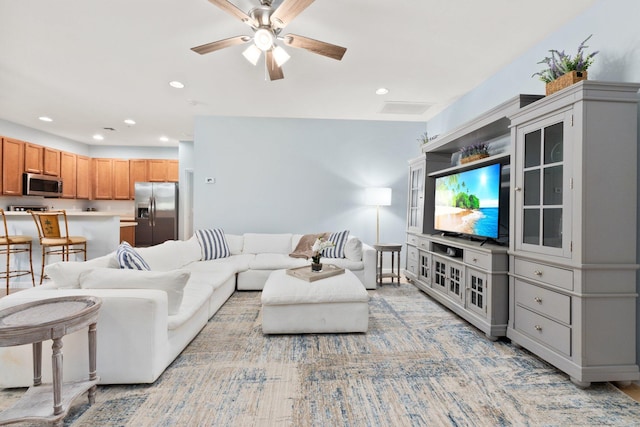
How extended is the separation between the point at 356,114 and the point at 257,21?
9.07ft

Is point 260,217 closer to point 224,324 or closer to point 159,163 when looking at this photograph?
point 224,324

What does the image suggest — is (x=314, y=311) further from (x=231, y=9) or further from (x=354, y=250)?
(x=231, y=9)

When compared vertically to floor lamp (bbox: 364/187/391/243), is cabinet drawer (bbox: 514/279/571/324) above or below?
below

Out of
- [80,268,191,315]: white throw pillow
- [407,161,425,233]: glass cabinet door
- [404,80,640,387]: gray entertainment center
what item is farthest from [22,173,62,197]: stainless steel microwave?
[404,80,640,387]: gray entertainment center

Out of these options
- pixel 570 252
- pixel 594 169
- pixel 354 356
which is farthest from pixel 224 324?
pixel 594 169

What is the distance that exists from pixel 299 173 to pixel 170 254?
2.40 metres

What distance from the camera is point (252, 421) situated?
4.85 feet

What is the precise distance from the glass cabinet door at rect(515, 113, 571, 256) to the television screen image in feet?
1.28

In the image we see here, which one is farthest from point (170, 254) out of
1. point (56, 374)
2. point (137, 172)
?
point (137, 172)

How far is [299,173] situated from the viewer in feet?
16.0

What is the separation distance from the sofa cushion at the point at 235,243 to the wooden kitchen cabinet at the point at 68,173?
176 inches

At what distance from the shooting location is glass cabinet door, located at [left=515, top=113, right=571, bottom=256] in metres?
1.88

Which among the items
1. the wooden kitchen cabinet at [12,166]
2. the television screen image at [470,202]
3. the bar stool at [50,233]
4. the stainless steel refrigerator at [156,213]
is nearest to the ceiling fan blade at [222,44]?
the television screen image at [470,202]

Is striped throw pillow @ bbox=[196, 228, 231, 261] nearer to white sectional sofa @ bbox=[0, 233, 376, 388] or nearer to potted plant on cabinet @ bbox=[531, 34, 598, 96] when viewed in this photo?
white sectional sofa @ bbox=[0, 233, 376, 388]
